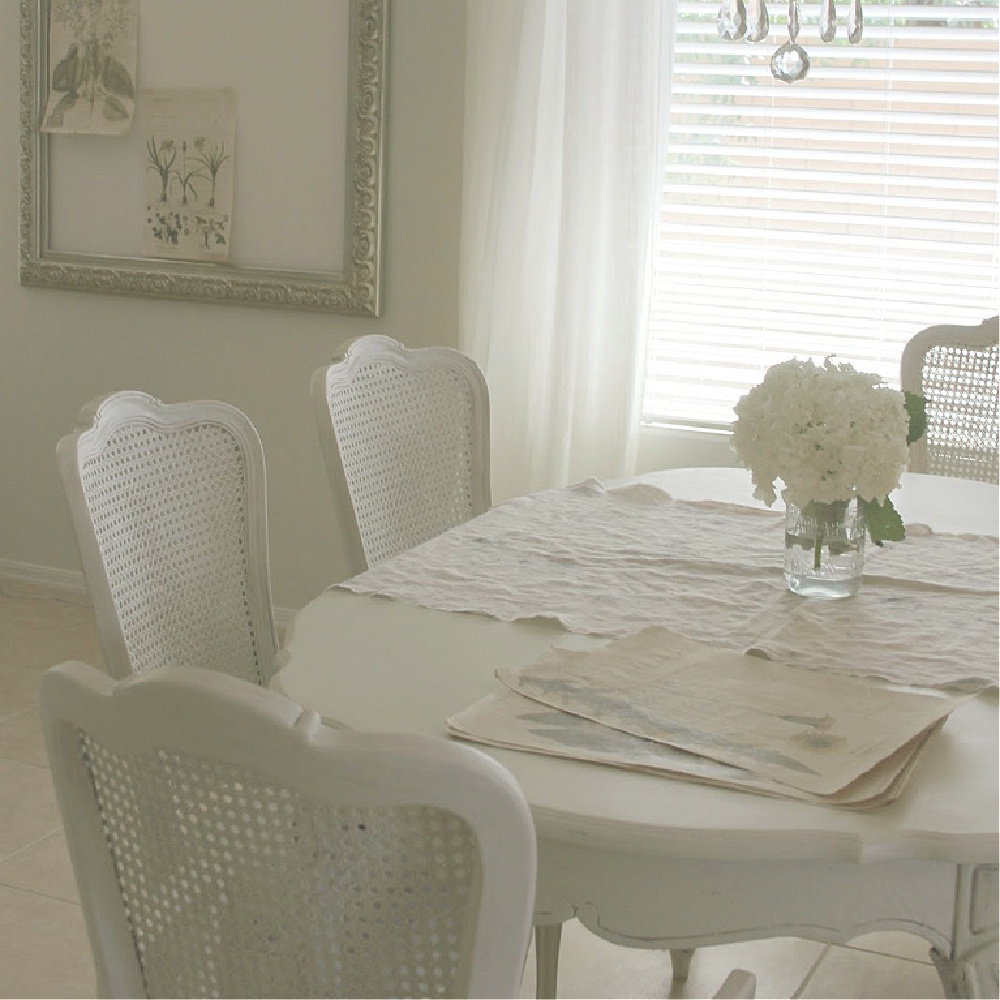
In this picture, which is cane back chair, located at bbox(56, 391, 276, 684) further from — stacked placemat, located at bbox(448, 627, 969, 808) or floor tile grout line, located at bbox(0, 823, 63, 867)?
floor tile grout line, located at bbox(0, 823, 63, 867)

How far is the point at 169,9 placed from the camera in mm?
3898

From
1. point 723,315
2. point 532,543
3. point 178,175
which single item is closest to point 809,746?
point 532,543

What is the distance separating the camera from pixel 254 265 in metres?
3.91

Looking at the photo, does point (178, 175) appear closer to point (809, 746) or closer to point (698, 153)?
point (698, 153)

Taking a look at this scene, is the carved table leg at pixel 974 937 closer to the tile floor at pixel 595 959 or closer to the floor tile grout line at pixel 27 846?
the tile floor at pixel 595 959

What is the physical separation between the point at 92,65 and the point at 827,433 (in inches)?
114

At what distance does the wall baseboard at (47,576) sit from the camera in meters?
4.38

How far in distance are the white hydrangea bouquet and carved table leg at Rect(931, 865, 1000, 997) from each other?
620 mm

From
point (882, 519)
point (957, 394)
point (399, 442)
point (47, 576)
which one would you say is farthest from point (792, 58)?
point (47, 576)

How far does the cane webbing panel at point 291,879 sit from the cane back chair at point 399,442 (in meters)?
1.36

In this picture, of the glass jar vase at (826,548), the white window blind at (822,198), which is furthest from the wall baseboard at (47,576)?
the glass jar vase at (826,548)

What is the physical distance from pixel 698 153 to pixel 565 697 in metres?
2.21

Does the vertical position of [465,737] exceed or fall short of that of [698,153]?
it falls short

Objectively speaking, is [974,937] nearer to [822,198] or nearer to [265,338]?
[822,198]
